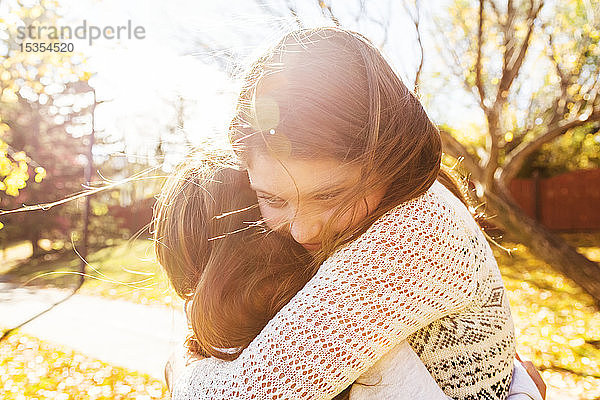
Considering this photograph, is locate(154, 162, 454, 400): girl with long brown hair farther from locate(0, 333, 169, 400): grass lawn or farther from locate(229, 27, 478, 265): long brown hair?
locate(0, 333, 169, 400): grass lawn

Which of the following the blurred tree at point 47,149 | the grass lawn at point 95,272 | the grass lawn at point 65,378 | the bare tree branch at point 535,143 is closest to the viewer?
the grass lawn at point 65,378

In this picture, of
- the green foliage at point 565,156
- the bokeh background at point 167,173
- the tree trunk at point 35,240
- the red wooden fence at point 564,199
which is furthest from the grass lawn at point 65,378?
the green foliage at point 565,156

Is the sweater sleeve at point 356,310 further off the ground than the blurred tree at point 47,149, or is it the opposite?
the sweater sleeve at point 356,310

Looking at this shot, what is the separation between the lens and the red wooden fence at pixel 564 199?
19078 mm

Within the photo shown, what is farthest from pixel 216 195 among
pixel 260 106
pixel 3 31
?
pixel 3 31

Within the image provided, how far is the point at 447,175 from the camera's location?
1717mm

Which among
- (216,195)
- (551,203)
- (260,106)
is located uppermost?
(260,106)

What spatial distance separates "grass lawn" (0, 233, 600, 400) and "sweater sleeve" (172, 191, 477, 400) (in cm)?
77

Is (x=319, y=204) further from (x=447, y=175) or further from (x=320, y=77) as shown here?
(x=447, y=175)

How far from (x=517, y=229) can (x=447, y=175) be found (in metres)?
5.67

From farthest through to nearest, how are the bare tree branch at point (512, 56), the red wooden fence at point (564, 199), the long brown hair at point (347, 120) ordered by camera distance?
the red wooden fence at point (564, 199)
the bare tree branch at point (512, 56)
the long brown hair at point (347, 120)

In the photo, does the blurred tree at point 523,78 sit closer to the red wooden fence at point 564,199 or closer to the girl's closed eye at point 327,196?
the girl's closed eye at point 327,196

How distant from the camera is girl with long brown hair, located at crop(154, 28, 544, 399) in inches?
38.3

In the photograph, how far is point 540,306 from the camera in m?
7.78
